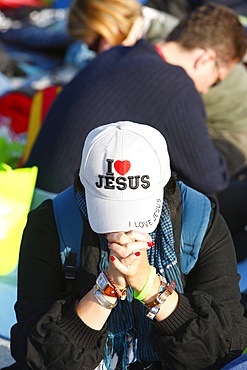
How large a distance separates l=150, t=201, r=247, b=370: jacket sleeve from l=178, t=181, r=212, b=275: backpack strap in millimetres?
20

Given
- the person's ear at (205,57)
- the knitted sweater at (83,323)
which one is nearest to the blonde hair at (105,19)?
the person's ear at (205,57)

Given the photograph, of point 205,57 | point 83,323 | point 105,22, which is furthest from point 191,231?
point 105,22

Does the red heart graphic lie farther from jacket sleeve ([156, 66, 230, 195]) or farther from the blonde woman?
the blonde woman

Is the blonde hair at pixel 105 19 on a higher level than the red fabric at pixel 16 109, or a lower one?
higher

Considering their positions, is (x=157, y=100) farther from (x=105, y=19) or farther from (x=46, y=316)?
(x=46, y=316)

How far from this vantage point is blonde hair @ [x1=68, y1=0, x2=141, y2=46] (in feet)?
9.70

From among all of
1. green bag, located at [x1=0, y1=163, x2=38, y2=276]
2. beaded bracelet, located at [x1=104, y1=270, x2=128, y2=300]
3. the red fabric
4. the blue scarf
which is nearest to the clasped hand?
beaded bracelet, located at [x1=104, y1=270, x2=128, y2=300]

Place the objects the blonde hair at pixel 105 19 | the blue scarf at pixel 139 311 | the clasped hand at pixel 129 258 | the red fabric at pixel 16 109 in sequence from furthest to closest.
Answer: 1. the red fabric at pixel 16 109
2. the blonde hair at pixel 105 19
3. the blue scarf at pixel 139 311
4. the clasped hand at pixel 129 258

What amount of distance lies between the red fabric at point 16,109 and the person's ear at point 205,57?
4.15ft

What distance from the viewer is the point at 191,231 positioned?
161 cm

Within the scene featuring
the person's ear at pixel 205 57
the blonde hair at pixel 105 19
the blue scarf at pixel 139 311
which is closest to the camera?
the blue scarf at pixel 139 311

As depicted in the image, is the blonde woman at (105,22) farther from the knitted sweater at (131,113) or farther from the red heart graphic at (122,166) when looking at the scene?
the red heart graphic at (122,166)

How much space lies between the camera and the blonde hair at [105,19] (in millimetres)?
2957

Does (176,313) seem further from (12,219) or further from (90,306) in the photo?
(12,219)
